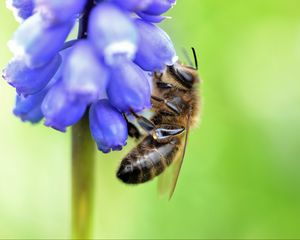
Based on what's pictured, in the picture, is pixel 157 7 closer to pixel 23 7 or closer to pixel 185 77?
pixel 23 7

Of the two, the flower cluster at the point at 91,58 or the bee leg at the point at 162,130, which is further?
the bee leg at the point at 162,130

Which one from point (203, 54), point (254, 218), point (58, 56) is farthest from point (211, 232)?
point (58, 56)

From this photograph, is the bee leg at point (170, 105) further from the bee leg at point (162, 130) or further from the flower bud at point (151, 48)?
the flower bud at point (151, 48)

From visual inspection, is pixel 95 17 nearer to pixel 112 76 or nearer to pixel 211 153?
pixel 112 76

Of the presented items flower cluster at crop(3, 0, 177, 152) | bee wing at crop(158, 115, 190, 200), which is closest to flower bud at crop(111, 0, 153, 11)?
flower cluster at crop(3, 0, 177, 152)

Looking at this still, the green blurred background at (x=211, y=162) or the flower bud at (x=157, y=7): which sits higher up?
the flower bud at (x=157, y=7)

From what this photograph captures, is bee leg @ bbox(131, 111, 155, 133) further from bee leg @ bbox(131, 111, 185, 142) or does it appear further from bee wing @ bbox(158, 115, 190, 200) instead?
bee wing @ bbox(158, 115, 190, 200)

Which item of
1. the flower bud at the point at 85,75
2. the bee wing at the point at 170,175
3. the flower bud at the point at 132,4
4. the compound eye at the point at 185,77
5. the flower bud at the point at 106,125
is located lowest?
the bee wing at the point at 170,175

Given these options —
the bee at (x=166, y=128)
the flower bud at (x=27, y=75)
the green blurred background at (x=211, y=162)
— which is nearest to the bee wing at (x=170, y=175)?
the bee at (x=166, y=128)
